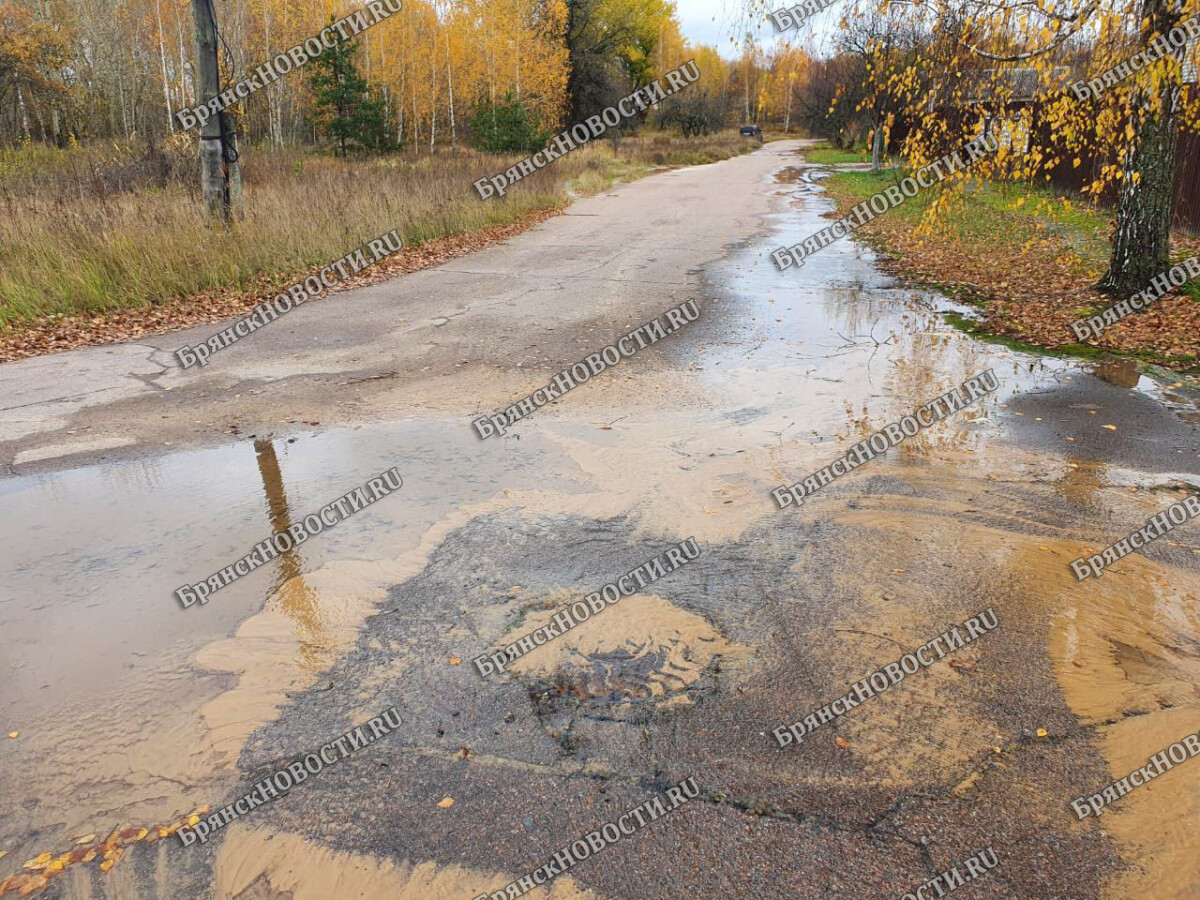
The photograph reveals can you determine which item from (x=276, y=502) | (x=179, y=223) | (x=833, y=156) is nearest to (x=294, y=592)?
(x=276, y=502)

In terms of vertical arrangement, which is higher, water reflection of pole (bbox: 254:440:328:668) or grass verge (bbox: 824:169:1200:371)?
grass verge (bbox: 824:169:1200:371)

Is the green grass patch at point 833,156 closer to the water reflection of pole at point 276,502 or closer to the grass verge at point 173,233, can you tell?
the grass verge at point 173,233

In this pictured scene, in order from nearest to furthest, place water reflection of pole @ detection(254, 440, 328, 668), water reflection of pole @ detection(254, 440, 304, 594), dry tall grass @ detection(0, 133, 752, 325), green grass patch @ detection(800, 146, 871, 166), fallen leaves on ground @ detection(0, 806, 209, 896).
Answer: fallen leaves on ground @ detection(0, 806, 209, 896)
water reflection of pole @ detection(254, 440, 328, 668)
water reflection of pole @ detection(254, 440, 304, 594)
dry tall grass @ detection(0, 133, 752, 325)
green grass patch @ detection(800, 146, 871, 166)

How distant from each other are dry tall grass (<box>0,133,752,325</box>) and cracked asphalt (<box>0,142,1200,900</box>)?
3.42 m

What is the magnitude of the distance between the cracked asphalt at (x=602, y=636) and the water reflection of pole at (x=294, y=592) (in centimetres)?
2

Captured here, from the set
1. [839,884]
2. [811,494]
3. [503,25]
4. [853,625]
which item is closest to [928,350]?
[811,494]

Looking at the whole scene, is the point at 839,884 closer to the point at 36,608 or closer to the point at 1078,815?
the point at 1078,815

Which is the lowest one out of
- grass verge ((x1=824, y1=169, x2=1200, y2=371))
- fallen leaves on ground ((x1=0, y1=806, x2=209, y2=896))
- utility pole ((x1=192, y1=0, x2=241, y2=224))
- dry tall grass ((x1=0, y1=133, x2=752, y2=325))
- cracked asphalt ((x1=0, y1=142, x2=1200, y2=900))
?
fallen leaves on ground ((x1=0, y1=806, x2=209, y2=896))

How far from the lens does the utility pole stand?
38.0ft

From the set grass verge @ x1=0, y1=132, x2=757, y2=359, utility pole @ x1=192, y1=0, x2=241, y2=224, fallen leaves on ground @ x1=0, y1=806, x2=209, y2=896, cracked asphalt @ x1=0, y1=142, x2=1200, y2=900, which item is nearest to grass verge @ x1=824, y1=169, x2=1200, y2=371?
cracked asphalt @ x1=0, y1=142, x2=1200, y2=900

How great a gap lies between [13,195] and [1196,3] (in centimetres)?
1697

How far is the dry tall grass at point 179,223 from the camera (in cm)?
1014

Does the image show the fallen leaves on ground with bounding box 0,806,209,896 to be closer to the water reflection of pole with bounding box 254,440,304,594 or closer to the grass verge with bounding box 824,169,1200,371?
the water reflection of pole with bounding box 254,440,304,594

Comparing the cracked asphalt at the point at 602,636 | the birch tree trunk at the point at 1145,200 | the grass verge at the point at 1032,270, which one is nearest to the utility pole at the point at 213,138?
the cracked asphalt at the point at 602,636
